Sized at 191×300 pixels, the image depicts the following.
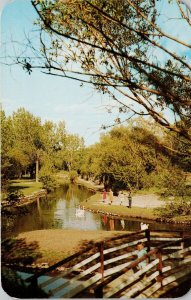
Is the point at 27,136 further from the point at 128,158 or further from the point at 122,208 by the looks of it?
the point at 122,208

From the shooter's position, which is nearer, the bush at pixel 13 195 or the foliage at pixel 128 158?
the bush at pixel 13 195

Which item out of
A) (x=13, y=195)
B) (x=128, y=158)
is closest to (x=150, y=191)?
(x=128, y=158)

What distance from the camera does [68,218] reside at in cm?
1119

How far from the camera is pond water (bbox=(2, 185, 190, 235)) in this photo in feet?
32.9

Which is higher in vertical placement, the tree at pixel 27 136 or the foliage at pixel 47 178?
the tree at pixel 27 136

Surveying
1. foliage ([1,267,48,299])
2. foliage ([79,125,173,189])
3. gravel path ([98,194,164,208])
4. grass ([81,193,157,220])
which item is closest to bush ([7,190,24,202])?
foliage ([1,267,48,299])

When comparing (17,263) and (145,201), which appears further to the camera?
(145,201)

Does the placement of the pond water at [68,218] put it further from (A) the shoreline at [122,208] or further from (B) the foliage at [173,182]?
(B) the foliage at [173,182]

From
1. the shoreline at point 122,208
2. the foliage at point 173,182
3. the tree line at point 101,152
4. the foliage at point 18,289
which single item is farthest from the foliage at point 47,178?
the foliage at point 18,289

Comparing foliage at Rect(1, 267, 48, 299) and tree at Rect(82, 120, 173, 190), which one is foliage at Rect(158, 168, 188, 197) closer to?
tree at Rect(82, 120, 173, 190)

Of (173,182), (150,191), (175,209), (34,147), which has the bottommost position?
(175,209)

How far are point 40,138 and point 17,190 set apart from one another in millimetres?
2836

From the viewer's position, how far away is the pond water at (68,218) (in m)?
10.0

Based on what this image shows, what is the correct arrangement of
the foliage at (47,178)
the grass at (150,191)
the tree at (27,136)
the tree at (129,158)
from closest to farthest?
the tree at (27,136) → the tree at (129,158) → the grass at (150,191) → the foliage at (47,178)
